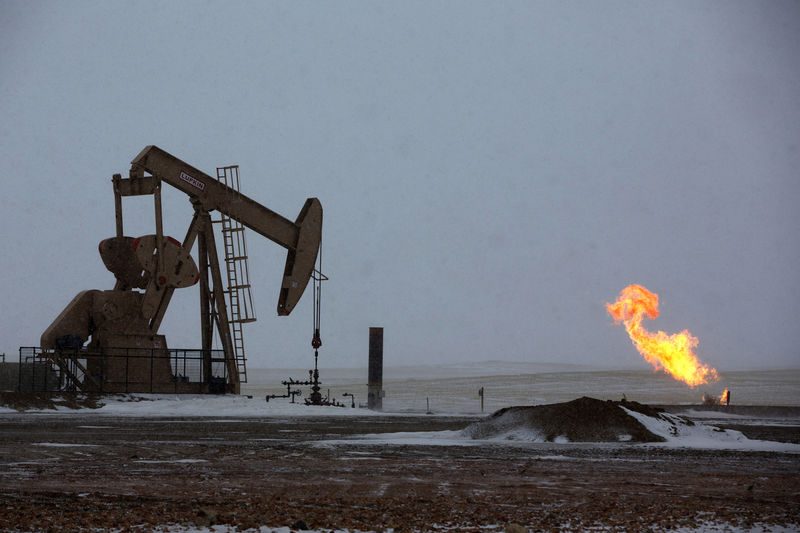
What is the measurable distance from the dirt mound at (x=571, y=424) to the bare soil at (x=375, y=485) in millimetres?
1044

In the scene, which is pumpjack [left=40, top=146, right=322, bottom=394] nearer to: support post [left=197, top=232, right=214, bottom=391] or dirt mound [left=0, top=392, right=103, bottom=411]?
support post [left=197, top=232, right=214, bottom=391]

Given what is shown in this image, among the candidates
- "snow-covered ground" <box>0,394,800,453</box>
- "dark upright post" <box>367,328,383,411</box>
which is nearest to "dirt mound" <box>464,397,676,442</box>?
"snow-covered ground" <box>0,394,800,453</box>

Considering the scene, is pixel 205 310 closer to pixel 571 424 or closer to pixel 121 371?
pixel 121 371

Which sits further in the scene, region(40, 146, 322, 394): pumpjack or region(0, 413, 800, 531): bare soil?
region(40, 146, 322, 394): pumpjack

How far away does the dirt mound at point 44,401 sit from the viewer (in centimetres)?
3050

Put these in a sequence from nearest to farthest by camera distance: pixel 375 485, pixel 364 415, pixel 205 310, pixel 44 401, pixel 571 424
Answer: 1. pixel 375 485
2. pixel 571 424
3. pixel 44 401
4. pixel 364 415
5. pixel 205 310

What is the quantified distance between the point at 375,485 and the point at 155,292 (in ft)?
85.5

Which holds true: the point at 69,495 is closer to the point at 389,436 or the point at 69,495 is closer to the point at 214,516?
the point at 214,516

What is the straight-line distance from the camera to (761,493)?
33.4 ft

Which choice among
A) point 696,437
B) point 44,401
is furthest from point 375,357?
point 696,437

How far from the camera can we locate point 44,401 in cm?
3112

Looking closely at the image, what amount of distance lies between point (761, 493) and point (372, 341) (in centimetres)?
2873

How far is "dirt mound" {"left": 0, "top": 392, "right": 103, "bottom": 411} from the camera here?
30.5 metres

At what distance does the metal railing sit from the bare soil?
1626 centimetres
